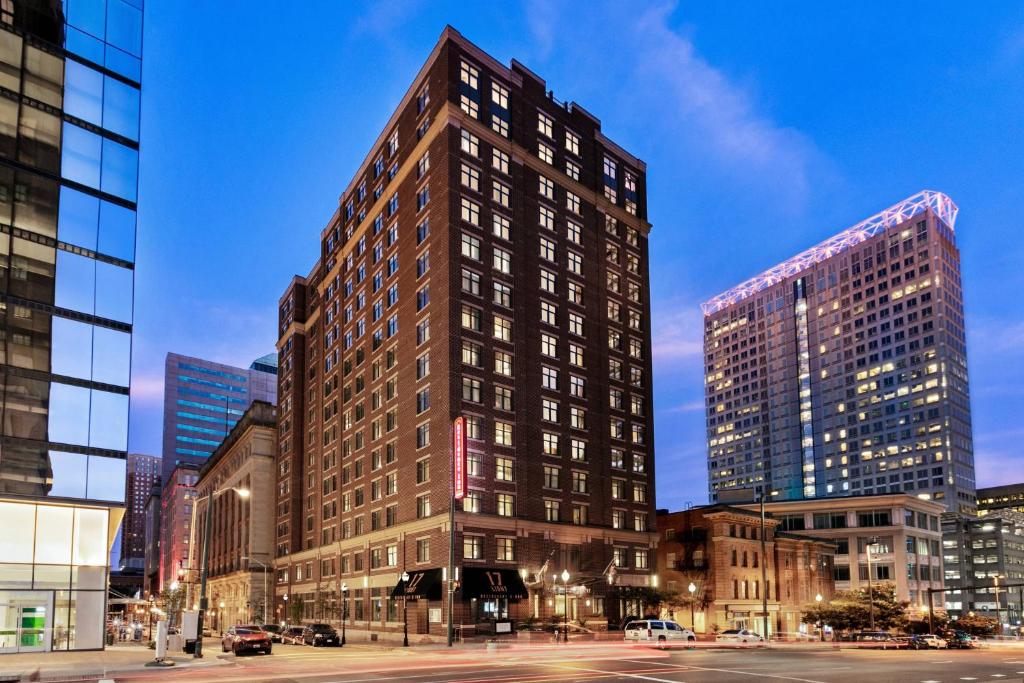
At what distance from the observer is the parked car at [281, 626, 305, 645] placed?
67625 millimetres

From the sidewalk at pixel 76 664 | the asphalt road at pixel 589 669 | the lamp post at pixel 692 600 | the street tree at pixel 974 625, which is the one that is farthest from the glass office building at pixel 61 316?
the street tree at pixel 974 625

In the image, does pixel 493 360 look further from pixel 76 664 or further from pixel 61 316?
pixel 76 664

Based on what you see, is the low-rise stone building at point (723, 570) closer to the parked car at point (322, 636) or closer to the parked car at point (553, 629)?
the parked car at point (553, 629)

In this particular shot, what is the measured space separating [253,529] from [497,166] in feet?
230

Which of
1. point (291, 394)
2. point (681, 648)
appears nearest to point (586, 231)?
point (681, 648)

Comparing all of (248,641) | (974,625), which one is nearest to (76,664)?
(248,641)

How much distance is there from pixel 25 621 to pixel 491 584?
3147cm

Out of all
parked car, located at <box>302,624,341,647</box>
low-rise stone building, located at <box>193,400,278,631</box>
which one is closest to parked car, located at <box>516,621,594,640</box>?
parked car, located at <box>302,624,341,647</box>

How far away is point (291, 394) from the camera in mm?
118375

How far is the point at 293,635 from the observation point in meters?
68.8

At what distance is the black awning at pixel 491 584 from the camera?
2539 inches

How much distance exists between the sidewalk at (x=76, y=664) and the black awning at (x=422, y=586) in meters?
20.8

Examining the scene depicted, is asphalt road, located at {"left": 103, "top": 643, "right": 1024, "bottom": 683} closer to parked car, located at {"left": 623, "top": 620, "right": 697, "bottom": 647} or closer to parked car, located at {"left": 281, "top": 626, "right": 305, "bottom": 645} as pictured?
parked car, located at {"left": 623, "top": 620, "right": 697, "bottom": 647}

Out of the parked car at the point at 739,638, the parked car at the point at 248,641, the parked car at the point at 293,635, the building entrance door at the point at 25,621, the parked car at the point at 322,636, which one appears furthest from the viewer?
the parked car at the point at 293,635
